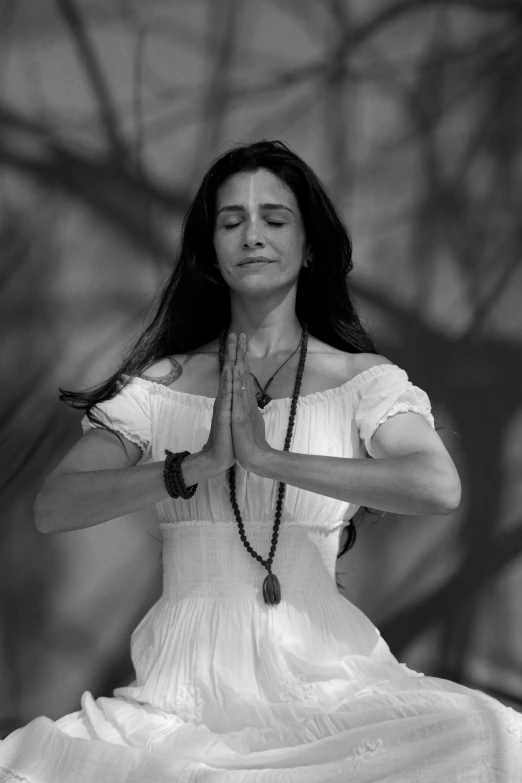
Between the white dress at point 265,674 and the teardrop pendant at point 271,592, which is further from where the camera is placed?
the teardrop pendant at point 271,592

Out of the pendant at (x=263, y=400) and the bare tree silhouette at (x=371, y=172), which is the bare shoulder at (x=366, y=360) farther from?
the bare tree silhouette at (x=371, y=172)

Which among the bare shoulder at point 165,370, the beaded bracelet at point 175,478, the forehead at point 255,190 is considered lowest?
the beaded bracelet at point 175,478

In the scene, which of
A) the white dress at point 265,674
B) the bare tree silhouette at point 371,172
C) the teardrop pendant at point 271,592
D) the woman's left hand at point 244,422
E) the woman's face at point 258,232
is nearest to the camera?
the white dress at point 265,674

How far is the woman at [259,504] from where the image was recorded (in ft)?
6.33

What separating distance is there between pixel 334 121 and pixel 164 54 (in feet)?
1.77

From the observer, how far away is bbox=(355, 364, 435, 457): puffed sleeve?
2.39 meters

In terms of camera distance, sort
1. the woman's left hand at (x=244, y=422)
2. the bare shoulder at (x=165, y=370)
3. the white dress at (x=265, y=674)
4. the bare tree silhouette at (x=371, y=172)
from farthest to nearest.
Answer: the bare tree silhouette at (x=371, y=172) → the bare shoulder at (x=165, y=370) → the woman's left hand at (x=244, y=422) → the white dress at (x=265, y=674)

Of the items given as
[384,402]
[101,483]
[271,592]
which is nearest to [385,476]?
[384,402]

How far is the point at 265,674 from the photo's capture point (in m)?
2.21

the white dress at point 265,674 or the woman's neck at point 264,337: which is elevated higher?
the woman's neck at point 264,337

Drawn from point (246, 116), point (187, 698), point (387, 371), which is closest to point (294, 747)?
point (187, 698)

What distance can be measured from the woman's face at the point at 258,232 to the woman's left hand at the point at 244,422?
1.00 feet

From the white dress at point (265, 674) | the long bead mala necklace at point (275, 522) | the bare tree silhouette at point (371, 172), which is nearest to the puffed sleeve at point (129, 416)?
the white dress at point (265, 674)

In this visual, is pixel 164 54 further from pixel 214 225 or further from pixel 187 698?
pixel 187 698
